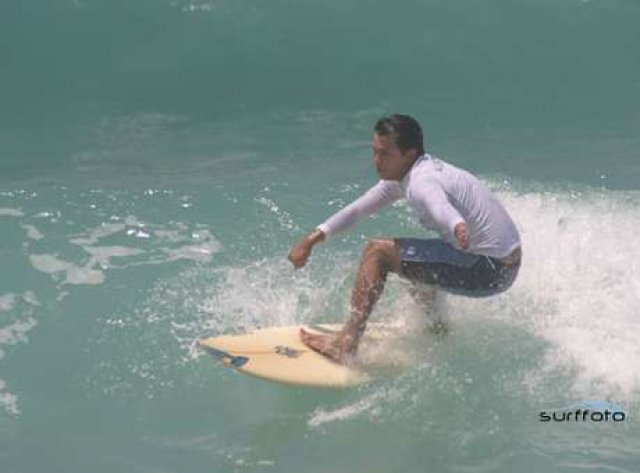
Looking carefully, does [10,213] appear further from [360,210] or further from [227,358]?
[360,210]

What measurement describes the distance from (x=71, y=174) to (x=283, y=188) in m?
1.84

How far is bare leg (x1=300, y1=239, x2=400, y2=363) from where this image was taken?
5867 millimetres

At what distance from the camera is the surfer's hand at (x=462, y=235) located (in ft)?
18.0

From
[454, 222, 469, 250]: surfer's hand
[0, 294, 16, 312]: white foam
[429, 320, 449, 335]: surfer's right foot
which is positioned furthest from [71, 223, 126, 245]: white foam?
[454, 222, 469, 250]: surfer's hand

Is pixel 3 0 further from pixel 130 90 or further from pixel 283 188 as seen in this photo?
pixel 283 188

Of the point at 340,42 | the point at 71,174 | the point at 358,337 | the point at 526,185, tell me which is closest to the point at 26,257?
the point at 71,174

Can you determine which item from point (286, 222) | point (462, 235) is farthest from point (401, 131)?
point (286, 222)

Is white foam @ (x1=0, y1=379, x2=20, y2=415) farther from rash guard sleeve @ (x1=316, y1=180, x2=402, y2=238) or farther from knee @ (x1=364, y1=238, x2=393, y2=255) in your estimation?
knee @ (x1=364, y1=238, x2=393, y2=255)

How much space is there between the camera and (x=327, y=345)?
6047 mm

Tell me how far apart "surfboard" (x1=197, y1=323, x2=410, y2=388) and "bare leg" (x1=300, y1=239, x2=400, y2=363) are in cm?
10

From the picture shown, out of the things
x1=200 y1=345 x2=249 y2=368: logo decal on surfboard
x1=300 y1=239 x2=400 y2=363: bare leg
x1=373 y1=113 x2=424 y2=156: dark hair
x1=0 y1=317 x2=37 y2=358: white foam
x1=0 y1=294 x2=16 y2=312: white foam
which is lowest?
x1=0 y1=317 x2=37 y2=358: white foam

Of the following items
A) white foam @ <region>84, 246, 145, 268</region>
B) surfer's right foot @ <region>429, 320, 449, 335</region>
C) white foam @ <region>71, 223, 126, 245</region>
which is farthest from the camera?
white foam @ <region>71, 223, 126, 245</region>

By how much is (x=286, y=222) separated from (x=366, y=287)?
262 cm

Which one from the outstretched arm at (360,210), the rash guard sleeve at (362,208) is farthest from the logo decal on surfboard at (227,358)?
the rash guard sleeve at (362,208)
